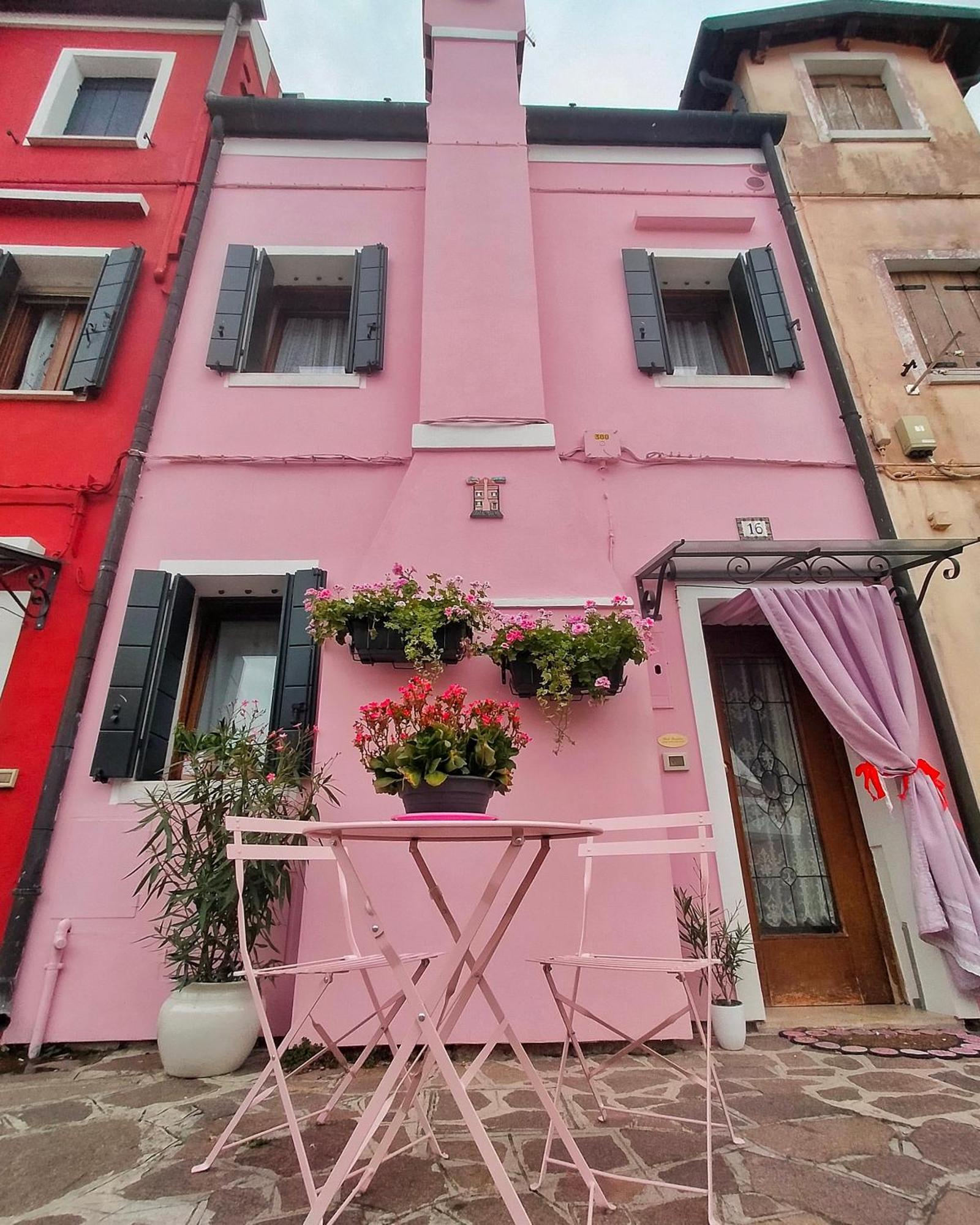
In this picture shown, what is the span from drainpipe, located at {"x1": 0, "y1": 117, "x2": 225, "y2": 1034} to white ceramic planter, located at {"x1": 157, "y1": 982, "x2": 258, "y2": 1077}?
1073 millimetres

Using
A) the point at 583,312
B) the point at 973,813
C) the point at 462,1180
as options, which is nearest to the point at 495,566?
the point at 583,312

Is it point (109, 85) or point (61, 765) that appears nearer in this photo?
point (61, 765)

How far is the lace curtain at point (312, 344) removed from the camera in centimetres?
529

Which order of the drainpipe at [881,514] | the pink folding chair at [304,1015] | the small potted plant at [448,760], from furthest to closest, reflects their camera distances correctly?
the drainpipe at [881,514] < the small potted plant at [448,760] < the pink folding chair at [304,1015]

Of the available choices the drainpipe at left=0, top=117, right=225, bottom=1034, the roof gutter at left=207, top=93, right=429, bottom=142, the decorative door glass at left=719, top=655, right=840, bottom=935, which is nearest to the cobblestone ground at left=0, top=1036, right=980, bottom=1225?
the drainpipe at left=0, top=117, right=225, bottom=1034

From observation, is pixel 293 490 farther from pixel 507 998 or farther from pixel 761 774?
pixel 761 774

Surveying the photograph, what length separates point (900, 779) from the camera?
3686 mm

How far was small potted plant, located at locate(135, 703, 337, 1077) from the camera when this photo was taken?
277 cm

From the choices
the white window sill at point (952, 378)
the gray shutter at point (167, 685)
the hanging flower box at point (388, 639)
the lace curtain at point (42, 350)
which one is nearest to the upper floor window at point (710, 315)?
the white window sill at point (952, 378)

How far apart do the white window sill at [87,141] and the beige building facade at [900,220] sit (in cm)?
515

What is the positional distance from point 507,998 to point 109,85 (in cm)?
799

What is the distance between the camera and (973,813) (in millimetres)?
3781

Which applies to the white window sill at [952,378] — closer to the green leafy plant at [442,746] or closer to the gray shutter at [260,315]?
the green leafy plant at [442,746]

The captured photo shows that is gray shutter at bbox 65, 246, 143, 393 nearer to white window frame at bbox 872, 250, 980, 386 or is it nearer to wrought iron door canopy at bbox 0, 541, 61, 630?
wrought iron door canopy at bbox 0, 541, 61, 630
